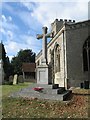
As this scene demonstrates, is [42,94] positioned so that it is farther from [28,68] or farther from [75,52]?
[28,68]

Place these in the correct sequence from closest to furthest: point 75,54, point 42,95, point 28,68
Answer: point 42,95, point 75,54, point 28,68

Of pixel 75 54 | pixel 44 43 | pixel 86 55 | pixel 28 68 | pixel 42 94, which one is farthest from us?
pixel 28 68

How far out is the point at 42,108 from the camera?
37.8ft

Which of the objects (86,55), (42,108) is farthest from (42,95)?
(86,55)

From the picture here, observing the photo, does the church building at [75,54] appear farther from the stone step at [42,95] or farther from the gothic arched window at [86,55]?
the stone step at [42,95]

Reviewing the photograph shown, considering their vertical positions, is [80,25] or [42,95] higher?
[80,25]

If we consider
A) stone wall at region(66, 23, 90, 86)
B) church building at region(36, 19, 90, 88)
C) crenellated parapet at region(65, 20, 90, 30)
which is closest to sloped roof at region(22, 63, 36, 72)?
church building at region(36, 19, 90, 88)

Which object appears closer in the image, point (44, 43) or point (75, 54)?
point (44, 43)

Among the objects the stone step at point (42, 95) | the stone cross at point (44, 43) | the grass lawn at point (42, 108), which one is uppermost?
the stone cross at point (44, 43)

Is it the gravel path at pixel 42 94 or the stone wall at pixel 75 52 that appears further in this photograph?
the stone wall at pixel 75 52

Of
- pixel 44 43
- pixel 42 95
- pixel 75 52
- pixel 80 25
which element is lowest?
pixel 42 95

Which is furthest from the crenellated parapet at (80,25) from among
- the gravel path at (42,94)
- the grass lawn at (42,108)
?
the grass lawn at (42,108)

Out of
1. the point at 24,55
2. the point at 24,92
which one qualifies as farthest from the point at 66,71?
the point at 24,55

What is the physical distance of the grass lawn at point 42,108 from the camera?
33.6ft
